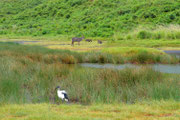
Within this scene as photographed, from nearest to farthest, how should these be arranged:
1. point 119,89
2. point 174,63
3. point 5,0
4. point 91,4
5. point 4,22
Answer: point 119,89 < point 174,63 < point 91,4 < point 4,22 < point 5,0

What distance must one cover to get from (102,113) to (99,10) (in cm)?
5342

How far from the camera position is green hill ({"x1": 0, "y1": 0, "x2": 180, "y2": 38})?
4544cm

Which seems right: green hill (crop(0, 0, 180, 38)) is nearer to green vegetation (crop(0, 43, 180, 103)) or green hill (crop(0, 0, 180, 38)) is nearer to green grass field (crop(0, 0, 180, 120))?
green grass field (crop(0, 0, 180, 120))

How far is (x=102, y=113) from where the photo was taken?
7.31 metres

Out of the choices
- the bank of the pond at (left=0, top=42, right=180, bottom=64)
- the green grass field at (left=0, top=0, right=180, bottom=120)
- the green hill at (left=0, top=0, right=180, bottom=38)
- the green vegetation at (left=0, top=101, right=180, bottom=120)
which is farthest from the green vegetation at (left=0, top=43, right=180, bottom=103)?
the green hill at (left=0, top=0, right=180, bottom=38)

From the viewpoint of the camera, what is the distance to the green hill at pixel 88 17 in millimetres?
45438

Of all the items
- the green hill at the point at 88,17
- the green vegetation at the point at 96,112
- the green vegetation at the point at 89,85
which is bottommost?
the green hill at the point at 88,17

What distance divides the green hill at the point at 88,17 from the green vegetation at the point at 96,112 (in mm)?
32827

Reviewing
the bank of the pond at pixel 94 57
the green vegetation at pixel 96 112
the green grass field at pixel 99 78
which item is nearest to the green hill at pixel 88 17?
the green grass field at pixel 99 78

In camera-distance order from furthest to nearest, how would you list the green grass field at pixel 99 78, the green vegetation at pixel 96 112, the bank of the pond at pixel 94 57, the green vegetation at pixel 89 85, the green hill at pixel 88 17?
the green hill at pixel 88 17, the bank of the pond at pixel 94 57, the green vegetation at pixel 89 85, the green grass field at pixel 99 78, the green vegetation at pixel 96 112

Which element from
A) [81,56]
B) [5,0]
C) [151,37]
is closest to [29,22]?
[5,0]

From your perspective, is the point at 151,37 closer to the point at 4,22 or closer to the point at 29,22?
the point at 29,22

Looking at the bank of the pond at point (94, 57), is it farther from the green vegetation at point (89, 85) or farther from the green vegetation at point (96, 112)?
the green vegetation at point (96, 112)

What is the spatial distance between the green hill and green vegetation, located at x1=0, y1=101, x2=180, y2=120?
32827 mm
